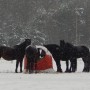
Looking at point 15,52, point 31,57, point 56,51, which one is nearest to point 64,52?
point 56,51

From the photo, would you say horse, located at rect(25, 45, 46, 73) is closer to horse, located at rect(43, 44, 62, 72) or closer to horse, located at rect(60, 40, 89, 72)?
horse, located at rect(43, 44, 62, 72)

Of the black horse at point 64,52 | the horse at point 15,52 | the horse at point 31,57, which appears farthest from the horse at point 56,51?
the horse at point 31,57

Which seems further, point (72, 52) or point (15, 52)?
point (72, 52)

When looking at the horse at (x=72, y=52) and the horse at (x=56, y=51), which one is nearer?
the horse at (x=56, y=51)

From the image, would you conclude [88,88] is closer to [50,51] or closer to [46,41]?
[50,51]

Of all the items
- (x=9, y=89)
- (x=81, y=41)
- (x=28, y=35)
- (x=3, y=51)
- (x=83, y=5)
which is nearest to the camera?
(x=9, y=89)

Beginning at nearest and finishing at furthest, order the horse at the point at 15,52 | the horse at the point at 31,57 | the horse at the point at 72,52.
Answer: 1. the horse at the point at 31,57
2. the horse at the point at 15,52
3. the horse at the point at 72,52

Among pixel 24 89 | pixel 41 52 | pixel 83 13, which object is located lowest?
pixel 24 89

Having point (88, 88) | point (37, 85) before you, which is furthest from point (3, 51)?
point (88, 88)

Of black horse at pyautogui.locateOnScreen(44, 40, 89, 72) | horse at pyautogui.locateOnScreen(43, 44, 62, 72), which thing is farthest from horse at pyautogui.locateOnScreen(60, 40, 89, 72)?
horse at pyautogui.locateOnScreen(43, 44, 62, 72)

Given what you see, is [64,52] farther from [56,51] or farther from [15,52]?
[15,52]

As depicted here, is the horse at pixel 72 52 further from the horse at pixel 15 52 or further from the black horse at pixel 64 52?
the horse at pixel 15 52

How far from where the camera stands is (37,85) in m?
14.1

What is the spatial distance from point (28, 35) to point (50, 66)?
45.2 meters
